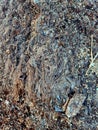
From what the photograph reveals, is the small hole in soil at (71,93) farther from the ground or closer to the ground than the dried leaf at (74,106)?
farther from the ground

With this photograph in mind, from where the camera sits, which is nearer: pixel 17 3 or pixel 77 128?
pixel 77 128

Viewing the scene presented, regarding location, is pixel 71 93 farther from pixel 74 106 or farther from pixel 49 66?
pixel 49 66

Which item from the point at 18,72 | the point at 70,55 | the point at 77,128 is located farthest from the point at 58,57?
the point at 77,128

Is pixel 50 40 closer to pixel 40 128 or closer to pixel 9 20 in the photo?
pixel 9 20

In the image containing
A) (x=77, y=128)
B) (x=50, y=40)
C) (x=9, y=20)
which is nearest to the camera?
(x=77, y=128)

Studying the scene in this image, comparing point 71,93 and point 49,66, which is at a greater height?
point 49,66

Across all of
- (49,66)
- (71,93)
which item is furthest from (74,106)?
(49,66)

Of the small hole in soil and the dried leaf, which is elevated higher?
the small hole in soil

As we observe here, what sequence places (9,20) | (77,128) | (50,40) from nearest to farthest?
(77,128), (50,40), (9,20)
